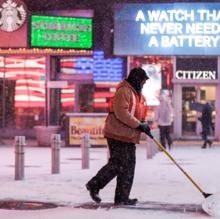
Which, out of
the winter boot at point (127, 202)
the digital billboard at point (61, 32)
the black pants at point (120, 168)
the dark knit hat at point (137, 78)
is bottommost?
the winter boot at point (127, 202)

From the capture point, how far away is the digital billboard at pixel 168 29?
23.3 meters

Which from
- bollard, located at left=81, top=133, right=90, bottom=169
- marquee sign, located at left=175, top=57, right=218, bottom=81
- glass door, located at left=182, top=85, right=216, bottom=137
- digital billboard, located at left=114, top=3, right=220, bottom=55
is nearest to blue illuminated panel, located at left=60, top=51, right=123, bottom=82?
digital billboard, located at left=114, top=3, right=220, bottom=55

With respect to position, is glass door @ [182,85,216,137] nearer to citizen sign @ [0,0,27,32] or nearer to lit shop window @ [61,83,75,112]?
lit shop window @ [61,83,75,112]

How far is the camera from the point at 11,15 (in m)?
23.6

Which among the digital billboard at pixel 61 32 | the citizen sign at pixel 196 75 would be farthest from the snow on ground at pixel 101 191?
the citizen sign at pixel 196 75

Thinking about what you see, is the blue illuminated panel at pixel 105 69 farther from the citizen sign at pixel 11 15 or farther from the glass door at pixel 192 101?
the citizen sign at pixel 11 15

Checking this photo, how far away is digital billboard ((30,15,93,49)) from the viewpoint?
77.9ft

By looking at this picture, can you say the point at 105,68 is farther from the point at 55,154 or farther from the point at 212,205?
the point at 212,205

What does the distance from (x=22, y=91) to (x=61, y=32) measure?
3.23m

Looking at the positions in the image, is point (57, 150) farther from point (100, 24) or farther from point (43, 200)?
point (100, 24)

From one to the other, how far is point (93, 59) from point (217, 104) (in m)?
4.57

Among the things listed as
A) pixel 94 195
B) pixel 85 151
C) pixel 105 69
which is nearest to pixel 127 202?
pixel 94 195

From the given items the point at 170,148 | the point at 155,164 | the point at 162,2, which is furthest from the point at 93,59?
the point at 155,164

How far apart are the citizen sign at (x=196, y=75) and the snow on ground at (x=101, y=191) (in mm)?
7017
